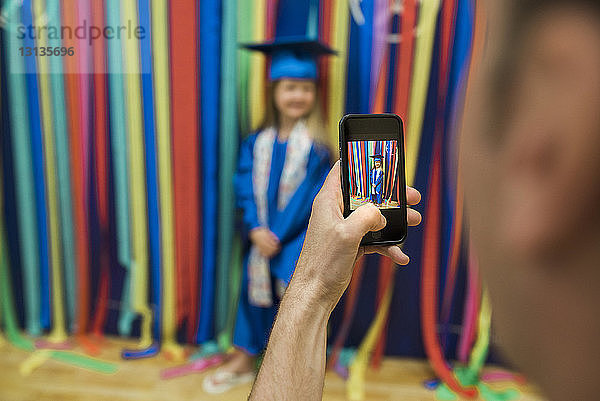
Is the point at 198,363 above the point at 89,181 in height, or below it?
below

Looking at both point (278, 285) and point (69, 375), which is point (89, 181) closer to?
point (69, 375)

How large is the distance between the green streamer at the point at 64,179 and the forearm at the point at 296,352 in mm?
1352

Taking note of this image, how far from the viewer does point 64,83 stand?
5.51ft

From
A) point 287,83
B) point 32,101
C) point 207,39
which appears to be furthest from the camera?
point 32,101

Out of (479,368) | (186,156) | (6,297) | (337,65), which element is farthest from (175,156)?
(479,368)

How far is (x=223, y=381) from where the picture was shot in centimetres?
159

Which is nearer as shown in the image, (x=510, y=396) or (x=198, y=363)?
(x=510, y=396)

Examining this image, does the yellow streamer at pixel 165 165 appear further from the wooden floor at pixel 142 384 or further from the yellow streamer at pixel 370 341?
the yellow streamer at pixel 370 341

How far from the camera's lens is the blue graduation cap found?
1443mm

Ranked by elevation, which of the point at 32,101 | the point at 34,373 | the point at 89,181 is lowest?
the point at 34,373

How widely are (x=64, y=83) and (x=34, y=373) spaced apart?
0.88 metres

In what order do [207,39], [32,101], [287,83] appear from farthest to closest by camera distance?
[32,101] → [207,39] → [287,83]

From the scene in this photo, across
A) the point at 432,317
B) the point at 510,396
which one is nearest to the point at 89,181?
the point at 432,317

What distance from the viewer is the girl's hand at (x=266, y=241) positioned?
4.87ft
